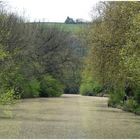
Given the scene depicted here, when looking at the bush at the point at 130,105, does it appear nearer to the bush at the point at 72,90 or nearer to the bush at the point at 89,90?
the bush at the point at 89,90

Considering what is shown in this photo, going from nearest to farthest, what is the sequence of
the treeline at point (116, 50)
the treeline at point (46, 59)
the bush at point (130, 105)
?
the treeline at point (116, 50) → the bush at point (130, 105) → the treeline at point (46, 59)

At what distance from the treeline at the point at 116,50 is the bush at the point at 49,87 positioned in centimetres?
3393

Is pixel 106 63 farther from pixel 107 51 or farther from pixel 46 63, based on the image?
pixel 46 63

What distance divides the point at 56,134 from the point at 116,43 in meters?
17.8

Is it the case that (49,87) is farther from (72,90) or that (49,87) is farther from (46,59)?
(72,90)

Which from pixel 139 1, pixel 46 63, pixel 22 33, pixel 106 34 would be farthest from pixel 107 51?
pixel 46 63

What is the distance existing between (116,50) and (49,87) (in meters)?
48.7

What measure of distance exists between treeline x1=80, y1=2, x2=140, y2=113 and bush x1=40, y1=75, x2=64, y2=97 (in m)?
33.9

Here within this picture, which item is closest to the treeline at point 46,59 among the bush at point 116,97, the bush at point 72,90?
the bush at point 72,90

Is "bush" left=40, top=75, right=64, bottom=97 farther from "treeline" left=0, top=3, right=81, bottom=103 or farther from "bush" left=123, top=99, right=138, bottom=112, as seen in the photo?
"bush" left=123, top=99, right=138, bottom=112

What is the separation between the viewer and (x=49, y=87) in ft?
297

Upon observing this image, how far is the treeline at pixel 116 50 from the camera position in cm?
3428

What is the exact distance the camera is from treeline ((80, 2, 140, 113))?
34.3 meters

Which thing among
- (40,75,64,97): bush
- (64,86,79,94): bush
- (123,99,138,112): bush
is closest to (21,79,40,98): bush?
(40,75,64,97): bush
